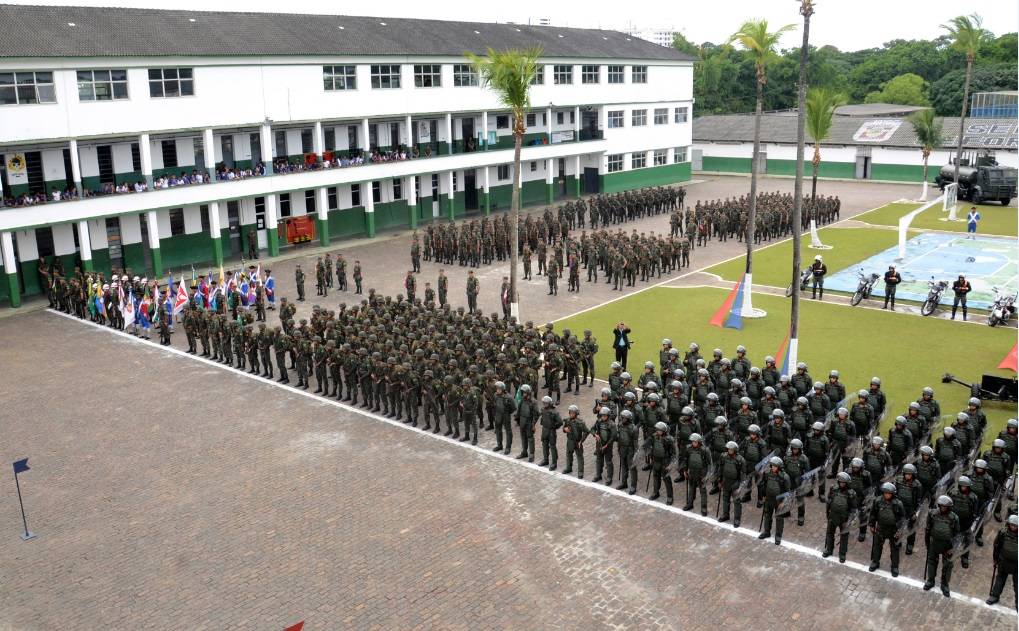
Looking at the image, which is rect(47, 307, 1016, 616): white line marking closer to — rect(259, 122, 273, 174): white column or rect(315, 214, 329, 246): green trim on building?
rect(259, 122, 273, 174): white column

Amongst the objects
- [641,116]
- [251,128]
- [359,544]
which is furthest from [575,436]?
[641,116]

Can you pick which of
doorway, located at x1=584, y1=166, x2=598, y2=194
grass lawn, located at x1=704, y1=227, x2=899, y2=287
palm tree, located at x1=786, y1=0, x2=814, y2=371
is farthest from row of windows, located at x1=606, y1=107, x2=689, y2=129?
palm tree, located at x1=786, y1=0, x2=814, y2=371

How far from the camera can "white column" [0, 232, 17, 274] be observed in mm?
27875

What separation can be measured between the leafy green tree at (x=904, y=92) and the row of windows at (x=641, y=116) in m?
34.2

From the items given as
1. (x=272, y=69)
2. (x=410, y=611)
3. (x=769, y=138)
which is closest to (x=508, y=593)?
(x=410, y=611)

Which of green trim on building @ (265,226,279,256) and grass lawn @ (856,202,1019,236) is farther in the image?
grass lawn @ (856,202,1019,236)

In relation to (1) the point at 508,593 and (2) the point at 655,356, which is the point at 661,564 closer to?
(1) the point at 508,593

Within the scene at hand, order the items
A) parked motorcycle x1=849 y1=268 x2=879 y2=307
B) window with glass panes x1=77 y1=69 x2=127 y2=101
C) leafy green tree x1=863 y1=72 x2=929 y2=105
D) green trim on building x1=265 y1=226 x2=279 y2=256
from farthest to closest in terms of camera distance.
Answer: leafy green tree x1=863 y1=72 x2=929 y2=105 → green trim on building x1=265 y1=226 x2=279 y2=256 → window with glass panes x1=77 y1=69 x2=127 y2=101 → parked motorcycle x1=849 y1=268 x2=879 y2=307

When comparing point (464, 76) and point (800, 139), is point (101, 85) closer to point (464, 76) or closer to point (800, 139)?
point (464, 76)

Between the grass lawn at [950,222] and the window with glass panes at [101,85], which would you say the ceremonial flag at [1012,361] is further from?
the window with glass panes at [101,85]

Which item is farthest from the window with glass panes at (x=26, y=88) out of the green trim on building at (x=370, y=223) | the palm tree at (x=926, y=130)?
the palm tree at (x=926, y=130)

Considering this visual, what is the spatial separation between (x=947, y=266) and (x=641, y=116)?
26.6m

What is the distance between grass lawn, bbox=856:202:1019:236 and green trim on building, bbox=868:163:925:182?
10.9 meters

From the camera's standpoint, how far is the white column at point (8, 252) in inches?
1097
